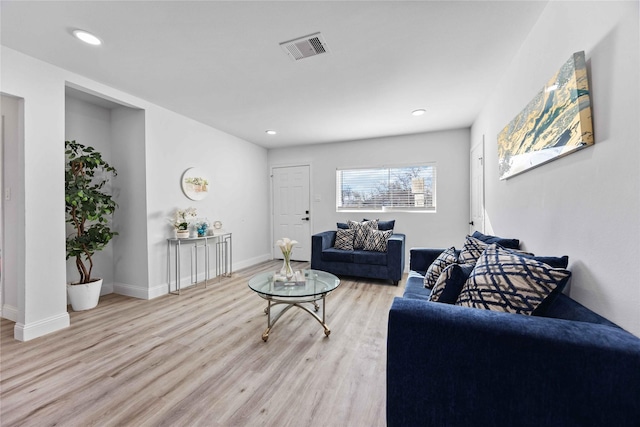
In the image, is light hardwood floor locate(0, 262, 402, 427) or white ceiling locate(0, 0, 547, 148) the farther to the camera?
white ceiling locate(0, 0, 547, 148)

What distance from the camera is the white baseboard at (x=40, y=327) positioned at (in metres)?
2.21

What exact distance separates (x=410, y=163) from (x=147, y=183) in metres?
3.97

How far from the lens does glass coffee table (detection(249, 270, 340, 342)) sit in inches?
86.9

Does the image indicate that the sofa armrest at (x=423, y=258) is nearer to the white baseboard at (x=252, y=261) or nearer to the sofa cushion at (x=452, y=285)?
the sofa cushion at (x=452, y=285)

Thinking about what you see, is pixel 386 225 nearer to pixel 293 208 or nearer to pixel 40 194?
pixel 293 208

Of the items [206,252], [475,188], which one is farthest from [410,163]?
[206,252]

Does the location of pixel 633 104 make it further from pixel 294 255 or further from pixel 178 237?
pixel 294 255

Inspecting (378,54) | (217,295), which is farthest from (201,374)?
(378,54)

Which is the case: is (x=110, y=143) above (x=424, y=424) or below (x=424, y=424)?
above

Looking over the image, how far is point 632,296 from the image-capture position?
95 cm

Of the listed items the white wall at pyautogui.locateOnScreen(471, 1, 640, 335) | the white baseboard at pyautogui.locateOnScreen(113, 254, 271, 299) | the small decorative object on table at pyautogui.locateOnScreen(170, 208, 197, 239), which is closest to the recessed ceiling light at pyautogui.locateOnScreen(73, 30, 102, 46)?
the small decorative object on table at pyautogui.locateOnScreen(170, 208, 197, 239)

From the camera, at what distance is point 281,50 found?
215cm

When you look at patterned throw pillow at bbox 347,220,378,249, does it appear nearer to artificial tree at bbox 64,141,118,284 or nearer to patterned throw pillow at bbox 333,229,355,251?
patterned throw pillow at bbox 333,229,355,251

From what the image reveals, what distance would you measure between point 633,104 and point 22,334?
4053 millimetres
